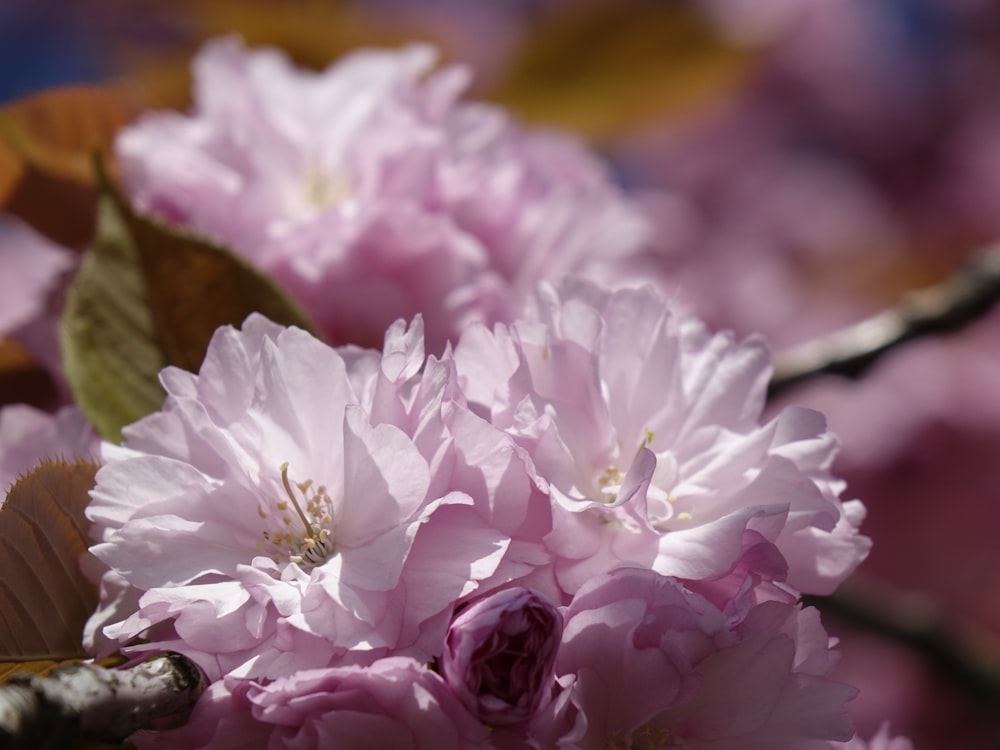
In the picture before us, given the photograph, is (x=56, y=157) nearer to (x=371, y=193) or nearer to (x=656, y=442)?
(x=371, y=193)

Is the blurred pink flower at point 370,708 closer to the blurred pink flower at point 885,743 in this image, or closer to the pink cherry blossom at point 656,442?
the pink cherry blossom at point 656,442

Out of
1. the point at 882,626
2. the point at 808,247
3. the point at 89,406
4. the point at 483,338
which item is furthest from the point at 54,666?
the point at 808,247

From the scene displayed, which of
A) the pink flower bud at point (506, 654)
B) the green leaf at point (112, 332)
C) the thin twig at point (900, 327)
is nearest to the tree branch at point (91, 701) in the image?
the pink flower bud at point (506, 654)

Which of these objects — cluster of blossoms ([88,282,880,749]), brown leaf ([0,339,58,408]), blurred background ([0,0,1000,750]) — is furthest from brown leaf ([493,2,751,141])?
cluster of blossoms ([88,282,880,749])

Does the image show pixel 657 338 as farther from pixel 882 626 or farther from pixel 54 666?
pixel 882 626

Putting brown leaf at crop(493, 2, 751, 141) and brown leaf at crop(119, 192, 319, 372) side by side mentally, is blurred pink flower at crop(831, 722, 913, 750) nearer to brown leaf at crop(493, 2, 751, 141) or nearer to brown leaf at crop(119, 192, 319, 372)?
brown leaf at crop(119, 192, 319, 372)

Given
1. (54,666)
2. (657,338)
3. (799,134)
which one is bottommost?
(799,134)

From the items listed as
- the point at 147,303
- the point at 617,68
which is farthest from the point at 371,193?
the point at 617,68
